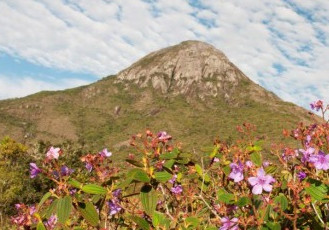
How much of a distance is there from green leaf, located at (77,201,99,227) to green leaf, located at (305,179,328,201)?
1.20 m

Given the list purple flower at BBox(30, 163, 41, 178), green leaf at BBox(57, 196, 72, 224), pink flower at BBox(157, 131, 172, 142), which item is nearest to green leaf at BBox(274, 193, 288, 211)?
pink flower at BBox(157, 131, 172, 142)

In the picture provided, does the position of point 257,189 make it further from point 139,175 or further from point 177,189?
point 177,189

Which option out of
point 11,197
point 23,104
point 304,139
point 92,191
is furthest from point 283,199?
point 23,104

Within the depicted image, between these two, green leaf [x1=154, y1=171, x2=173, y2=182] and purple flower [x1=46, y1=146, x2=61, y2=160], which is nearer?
green leaf [x1=154, y1=171, x2=173, y2=182]

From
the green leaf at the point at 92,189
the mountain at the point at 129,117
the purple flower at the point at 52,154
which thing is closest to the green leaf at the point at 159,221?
the green leaf at the point at 92,189

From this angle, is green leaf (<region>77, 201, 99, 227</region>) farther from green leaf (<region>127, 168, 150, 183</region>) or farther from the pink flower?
the pink flower

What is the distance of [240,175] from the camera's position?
2.37 metres

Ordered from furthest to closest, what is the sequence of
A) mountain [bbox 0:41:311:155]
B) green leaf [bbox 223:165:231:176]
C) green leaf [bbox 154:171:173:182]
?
mountain [bbox 0:41:311:155], green leaf [bbox 223:165:231:176], green leaf [bbox 154:171:173:182]

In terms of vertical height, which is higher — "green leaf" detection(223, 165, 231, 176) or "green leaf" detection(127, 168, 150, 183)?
"green leaf" detection(223, 165, 231, 176)

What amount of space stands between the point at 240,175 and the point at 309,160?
433 millimetres

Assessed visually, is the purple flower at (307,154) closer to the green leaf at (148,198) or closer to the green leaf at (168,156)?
the green leaf at (168,156)

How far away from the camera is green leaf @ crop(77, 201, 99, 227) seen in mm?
2191

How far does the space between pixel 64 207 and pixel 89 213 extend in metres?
0.18

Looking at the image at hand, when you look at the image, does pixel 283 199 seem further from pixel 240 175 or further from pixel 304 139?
pixel 304 139
